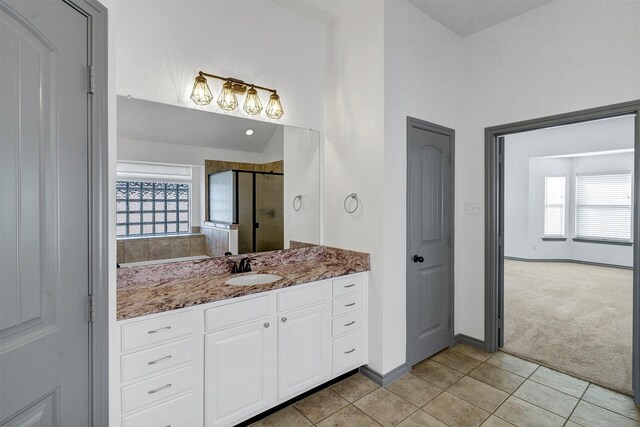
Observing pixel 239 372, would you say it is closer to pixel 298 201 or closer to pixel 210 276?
pixel 210 276

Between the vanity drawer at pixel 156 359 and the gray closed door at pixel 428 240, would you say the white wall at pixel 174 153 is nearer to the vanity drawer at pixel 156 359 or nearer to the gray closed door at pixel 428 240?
the vanity drawer at pixel 156 359

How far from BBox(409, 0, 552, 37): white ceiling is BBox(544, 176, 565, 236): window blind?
580 cm

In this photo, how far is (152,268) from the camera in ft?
6.89

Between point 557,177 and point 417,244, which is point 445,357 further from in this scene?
point 557,177

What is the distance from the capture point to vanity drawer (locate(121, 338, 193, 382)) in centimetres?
154

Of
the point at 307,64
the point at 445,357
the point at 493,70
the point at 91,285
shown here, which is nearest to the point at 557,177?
the point at 493,70

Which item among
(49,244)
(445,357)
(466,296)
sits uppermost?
(49,244)

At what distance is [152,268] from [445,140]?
8.87 feet

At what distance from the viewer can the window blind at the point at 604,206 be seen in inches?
261

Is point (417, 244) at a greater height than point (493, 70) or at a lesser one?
lesser

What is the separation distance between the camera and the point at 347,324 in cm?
250

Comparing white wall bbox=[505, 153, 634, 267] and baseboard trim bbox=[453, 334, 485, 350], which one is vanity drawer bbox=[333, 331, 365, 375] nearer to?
baseboard trim bbox=[453, 334, 485, 350]

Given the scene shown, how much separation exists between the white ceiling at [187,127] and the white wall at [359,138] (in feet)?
2.11

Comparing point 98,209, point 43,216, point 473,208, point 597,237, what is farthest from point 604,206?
point 43,216
